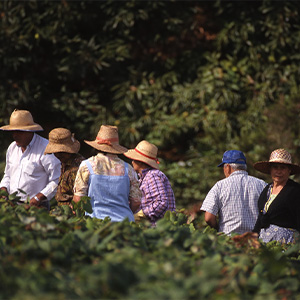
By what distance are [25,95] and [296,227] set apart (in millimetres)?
7575

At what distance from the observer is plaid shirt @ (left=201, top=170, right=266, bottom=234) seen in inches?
207

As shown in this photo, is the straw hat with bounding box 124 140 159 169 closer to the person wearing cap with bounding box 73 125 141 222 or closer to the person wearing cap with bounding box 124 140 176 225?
the person wearing cap with bounding box 124 140 176 225

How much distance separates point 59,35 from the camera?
1159 centimetres

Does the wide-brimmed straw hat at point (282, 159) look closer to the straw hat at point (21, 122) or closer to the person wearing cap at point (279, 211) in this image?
the person wearing cap at point (279, 211)

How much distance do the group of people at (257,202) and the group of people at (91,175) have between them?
0.43 meters

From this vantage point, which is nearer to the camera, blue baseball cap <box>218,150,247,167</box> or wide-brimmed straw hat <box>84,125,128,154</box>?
wide-brimmed straw hat <box>84,125,128,154</box>

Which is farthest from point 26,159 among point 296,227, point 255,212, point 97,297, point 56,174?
point 97,297

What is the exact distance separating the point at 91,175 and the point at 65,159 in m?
0.69

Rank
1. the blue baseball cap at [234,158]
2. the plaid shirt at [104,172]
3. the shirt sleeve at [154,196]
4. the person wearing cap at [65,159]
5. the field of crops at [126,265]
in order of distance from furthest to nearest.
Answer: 1. the blue baseball cap at [234,158]
2. the shirt sleeve at [154,196]
3. the person wearing cap at [65,159]
4. the plaid shirt at [104,172]
5. the field of crops at [126,265]

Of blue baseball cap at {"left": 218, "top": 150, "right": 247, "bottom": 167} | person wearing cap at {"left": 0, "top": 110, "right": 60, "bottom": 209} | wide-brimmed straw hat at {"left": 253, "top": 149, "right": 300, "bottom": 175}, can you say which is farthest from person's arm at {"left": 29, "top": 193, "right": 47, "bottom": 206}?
wide-brimmed straw hat at {"left": 253, "top": 149, "right": 300, "bottom": 175}

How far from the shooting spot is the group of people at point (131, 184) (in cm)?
468

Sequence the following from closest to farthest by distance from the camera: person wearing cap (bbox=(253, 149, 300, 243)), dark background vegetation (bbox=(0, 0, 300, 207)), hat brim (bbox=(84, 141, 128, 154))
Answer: hat brim (bbox=(84, 141, 128, 154)), person wearing cap (bbox=(253, 149, 300, 243)), dark background vegetation (bbox=(0, 0, 300, 207))

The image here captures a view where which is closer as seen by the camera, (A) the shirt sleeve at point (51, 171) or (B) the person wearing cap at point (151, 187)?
(B) the person wearing cap at point (151, 187)

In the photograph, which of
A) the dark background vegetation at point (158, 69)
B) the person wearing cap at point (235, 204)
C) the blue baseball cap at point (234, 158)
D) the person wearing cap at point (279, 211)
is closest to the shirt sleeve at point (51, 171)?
the person wearing cap at point (235, 204)
